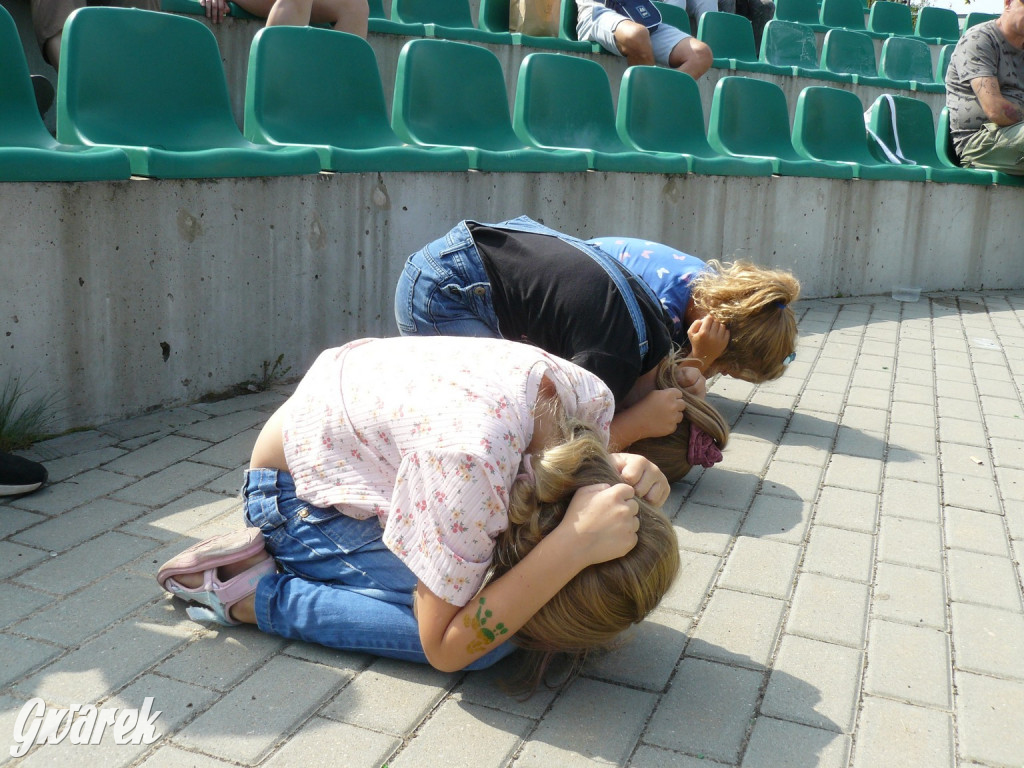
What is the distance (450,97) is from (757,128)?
2312mm

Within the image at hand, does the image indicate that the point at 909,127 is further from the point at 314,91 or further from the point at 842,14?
the point at 314,91

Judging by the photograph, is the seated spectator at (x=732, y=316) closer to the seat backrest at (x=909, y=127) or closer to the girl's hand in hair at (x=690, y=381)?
the girl's hand in hair at (x=690, y=381)

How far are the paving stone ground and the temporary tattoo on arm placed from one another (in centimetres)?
17

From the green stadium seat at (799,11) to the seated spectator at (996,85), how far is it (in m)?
2.84

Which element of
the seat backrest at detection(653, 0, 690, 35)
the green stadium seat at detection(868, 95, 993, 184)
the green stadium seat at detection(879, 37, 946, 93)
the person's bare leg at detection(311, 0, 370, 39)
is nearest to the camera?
the person's bare leg at detection(311, 0, 370, 39)

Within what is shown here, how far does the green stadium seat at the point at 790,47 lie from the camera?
7.95 metres

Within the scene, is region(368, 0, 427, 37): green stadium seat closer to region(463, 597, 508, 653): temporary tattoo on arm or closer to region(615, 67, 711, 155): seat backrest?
region(615, 67, 711, 155): seat backrest

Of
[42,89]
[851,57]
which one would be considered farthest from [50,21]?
[851,57]

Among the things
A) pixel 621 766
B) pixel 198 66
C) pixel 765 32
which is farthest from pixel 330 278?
pixel 765 32

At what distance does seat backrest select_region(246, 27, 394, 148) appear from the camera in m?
3.88

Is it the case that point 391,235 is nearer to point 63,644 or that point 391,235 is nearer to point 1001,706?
point 63,644

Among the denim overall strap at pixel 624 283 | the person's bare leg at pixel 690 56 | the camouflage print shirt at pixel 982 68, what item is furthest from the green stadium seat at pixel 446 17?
the denim overall strap at pixel 624 283

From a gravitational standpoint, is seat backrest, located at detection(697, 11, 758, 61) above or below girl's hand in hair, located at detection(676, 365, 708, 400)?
above

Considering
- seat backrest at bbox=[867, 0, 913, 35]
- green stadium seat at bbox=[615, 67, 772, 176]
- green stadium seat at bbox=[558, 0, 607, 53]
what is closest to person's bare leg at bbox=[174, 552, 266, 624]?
green stadium seat at bbox=[615, 67, 772, 176]
